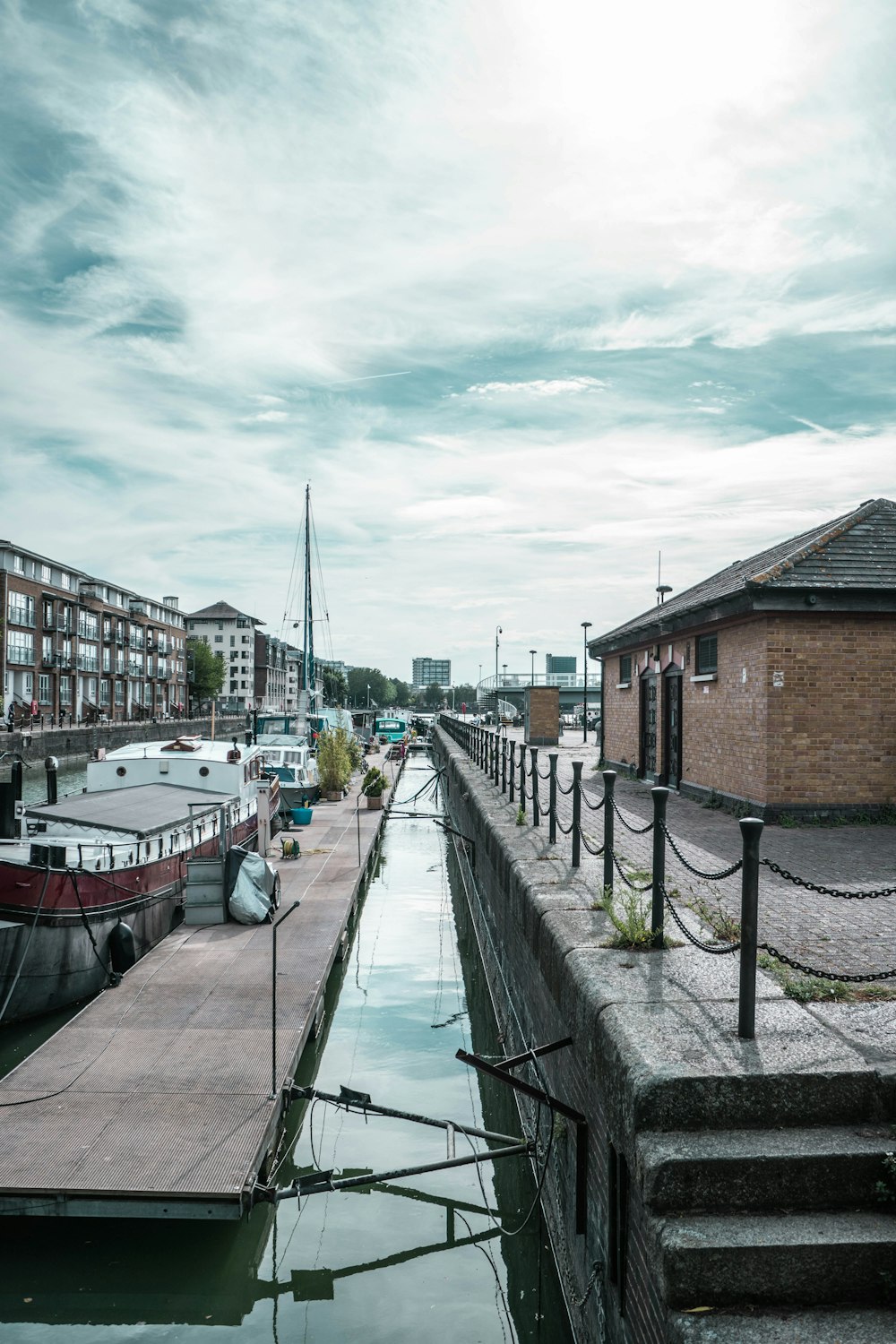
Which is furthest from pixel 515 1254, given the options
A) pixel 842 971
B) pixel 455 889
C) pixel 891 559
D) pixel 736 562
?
pixel 736 562

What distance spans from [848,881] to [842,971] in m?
2.99

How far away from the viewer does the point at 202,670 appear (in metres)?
108

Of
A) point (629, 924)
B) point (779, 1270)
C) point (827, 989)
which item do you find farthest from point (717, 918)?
point (779, 1270)

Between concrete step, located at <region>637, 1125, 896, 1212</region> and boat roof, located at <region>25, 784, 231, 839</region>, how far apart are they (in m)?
9.73

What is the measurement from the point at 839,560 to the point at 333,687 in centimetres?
12868

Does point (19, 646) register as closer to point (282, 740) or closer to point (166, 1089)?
point (282, 740)

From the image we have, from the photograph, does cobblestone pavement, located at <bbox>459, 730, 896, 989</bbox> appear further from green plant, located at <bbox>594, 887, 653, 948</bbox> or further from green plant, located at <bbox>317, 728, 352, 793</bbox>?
green plant, located at <bbox>317, 728, 352, 793</bbox>

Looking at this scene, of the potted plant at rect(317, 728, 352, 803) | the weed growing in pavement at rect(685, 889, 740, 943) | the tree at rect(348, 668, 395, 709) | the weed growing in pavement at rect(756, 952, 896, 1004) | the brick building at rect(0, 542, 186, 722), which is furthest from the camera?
the tree at rect(348, 668, 395, 709)

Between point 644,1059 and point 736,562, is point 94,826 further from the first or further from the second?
point 736,562

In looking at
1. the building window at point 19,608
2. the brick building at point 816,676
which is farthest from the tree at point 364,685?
the brick building at point 816,676

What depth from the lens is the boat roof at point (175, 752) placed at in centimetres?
1678

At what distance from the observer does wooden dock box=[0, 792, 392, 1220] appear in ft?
19.0

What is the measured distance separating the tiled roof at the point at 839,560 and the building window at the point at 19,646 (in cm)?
5362

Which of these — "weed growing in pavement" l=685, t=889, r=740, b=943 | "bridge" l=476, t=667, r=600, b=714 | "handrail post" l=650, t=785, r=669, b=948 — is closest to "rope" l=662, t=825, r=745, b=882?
"handrail post" l=650, t=785, r=669, b=948
